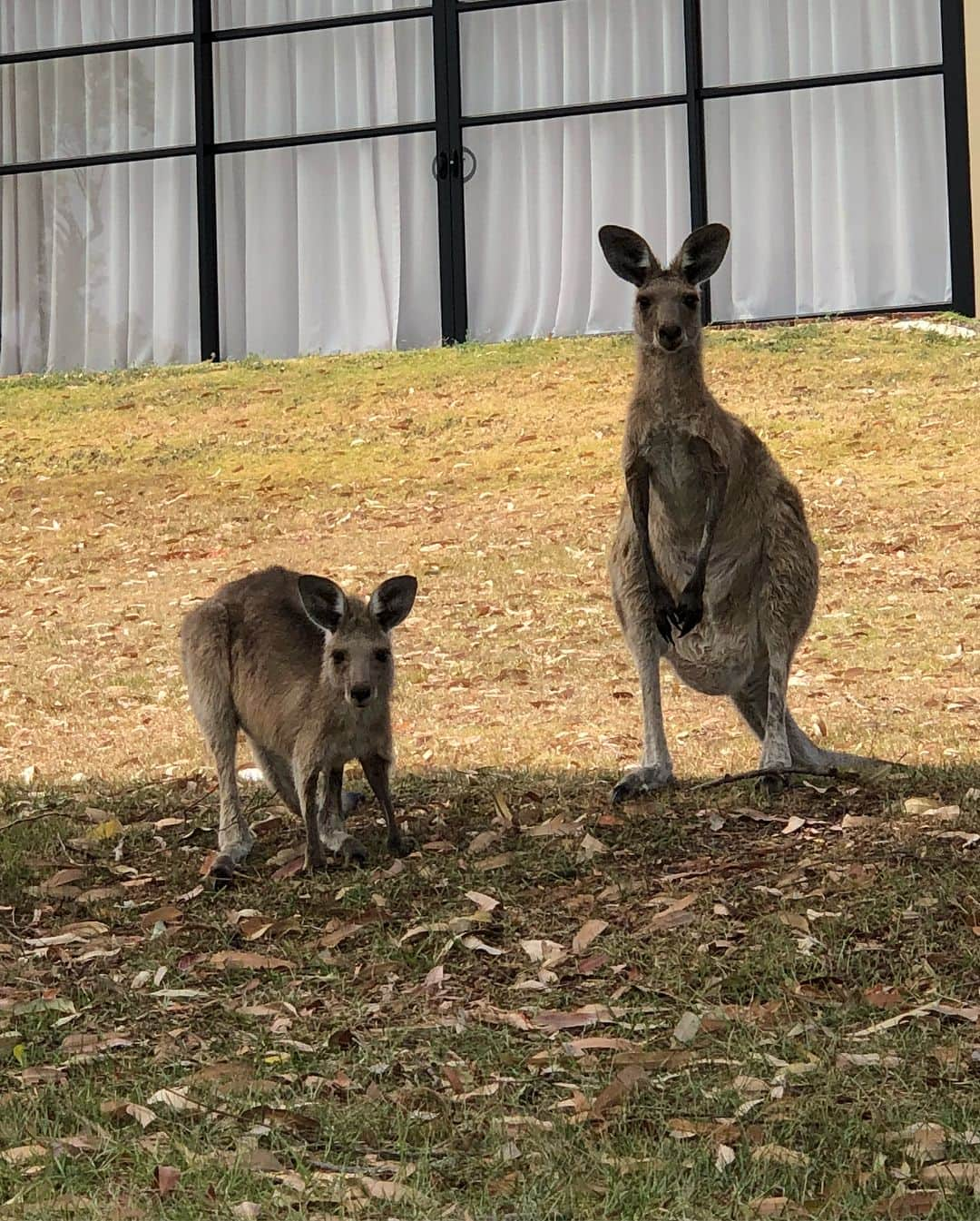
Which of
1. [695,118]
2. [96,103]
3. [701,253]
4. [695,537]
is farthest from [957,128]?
[695,537]

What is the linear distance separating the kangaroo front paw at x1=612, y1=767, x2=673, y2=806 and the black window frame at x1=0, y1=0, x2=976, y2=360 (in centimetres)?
946

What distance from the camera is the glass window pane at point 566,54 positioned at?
14883mm

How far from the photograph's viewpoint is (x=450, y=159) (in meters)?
15.0

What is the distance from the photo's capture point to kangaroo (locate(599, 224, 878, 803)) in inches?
224

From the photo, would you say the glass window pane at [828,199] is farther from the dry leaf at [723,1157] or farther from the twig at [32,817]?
the dry leaf at [723,1157]

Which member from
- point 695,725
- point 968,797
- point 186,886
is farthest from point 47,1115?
point 695,725

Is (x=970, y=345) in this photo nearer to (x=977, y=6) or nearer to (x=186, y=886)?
(x=977, y=6)

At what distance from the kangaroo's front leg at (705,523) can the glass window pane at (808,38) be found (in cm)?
984

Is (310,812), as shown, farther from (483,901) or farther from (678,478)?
(678,478)

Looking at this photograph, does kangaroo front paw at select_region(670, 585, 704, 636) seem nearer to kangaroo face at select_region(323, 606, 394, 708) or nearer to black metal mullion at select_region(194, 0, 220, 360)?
kangaroo face at select_region(323, 606, 394, 708)

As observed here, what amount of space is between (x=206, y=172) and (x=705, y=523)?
10.8 m

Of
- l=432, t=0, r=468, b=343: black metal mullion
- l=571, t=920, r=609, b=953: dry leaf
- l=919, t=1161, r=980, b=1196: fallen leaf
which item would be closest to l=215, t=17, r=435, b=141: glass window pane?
l=432, t=0, r=468, b=343: black metal mullion

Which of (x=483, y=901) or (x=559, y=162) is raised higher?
(x=559, y=162)

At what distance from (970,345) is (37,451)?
693 centimetres
